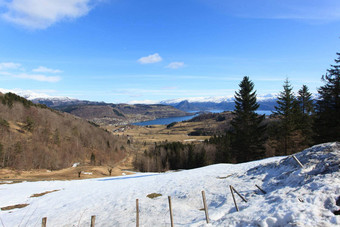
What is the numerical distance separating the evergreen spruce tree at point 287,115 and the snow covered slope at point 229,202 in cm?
2338

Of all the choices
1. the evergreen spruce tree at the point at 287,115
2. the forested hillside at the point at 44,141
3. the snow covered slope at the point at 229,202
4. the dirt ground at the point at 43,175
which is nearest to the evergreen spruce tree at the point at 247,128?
the evergreen spruce tree at the point at 287,115

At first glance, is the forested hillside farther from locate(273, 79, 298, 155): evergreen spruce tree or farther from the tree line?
locate(273, 79, 298, 155): evergreen spruce tree

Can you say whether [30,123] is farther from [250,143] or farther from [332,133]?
[332,133]

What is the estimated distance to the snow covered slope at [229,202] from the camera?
8526mm

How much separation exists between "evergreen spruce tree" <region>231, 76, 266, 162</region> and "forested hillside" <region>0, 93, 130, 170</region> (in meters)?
67.4

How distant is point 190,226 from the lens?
11.1 metres

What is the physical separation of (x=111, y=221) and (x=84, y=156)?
97.8 m

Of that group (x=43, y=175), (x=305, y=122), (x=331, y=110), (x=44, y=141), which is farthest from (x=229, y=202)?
(x=44, y=141)

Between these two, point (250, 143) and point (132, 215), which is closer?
point (132, 215)

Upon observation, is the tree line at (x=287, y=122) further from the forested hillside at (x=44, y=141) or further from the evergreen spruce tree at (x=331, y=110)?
the forested hillside at (x=44, y=141)

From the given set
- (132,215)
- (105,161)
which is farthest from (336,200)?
(105,161)

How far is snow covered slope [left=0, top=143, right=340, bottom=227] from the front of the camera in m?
8.53

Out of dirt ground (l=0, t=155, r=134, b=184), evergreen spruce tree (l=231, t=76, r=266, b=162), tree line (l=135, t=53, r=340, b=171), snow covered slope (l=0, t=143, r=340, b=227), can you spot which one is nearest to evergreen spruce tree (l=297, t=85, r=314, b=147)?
tree line (l=135, t=53, r=340, b=171)

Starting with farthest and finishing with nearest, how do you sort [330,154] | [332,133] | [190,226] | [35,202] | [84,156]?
[84,156]
[332,133]
[35,202]
[330,154]
[190,226]
